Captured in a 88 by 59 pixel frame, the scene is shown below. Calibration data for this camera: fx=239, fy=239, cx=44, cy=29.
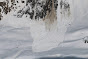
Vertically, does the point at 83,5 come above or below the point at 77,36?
above

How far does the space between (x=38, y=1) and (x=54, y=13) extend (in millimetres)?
391

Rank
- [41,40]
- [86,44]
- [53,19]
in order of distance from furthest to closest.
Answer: [53,19], [41,40], [86,44]

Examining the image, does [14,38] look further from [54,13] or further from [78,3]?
[78,3]

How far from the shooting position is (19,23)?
4.73 meters

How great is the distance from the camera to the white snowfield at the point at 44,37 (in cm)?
387

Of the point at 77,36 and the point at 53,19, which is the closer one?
the point at 77,36

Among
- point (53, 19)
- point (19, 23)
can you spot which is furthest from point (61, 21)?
point (19, 23)

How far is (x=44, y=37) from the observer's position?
445cm

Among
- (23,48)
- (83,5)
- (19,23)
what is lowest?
(23,48)

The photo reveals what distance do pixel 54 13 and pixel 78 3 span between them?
0.52 m

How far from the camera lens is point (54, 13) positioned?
4.68 metres

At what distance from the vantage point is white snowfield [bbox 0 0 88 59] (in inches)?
152

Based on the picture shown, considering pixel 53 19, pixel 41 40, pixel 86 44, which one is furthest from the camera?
pixel 53 19

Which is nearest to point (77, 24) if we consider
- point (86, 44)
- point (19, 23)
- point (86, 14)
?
point (86, 14)
